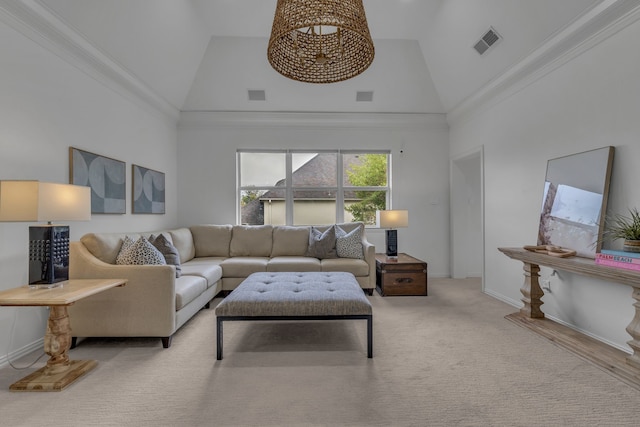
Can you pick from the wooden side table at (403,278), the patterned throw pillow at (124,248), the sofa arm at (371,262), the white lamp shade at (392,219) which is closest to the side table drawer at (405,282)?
the wooden side table at (403,278)

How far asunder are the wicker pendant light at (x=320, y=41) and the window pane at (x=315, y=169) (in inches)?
109

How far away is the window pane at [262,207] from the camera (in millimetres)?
5191

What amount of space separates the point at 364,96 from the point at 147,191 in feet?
11.1

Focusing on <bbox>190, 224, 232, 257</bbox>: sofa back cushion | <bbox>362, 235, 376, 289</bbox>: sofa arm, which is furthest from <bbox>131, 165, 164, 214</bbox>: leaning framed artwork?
<bbox>362, 235, 376, 289</bbox>: sofa arm

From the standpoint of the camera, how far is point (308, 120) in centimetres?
504

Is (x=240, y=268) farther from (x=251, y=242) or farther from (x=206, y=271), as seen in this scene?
(x=251, y=242)

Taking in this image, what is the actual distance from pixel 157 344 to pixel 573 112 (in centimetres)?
412

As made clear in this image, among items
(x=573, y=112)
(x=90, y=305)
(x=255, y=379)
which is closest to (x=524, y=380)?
(x=255, y=379)

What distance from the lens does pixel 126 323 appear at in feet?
8.28

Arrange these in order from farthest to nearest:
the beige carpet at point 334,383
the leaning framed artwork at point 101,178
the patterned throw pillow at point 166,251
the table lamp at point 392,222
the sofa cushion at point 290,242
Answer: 1. the sofa cushion at point 290,242
2. the table lamp at point 392,222
3. the patterned throw pillow at point 166,251
4. the leaning framed artwork at point 101,178
5. the beige carpet at point 334,383

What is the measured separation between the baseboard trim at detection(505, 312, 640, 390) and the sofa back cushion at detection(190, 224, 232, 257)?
3.61m

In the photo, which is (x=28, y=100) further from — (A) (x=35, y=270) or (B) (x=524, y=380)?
(B) (x=524, y=380)

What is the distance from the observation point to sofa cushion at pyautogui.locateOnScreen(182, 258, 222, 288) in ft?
10.9

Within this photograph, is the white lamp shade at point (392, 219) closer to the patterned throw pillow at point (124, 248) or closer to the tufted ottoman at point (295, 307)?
the tufted ottoman at point (295, 307)
